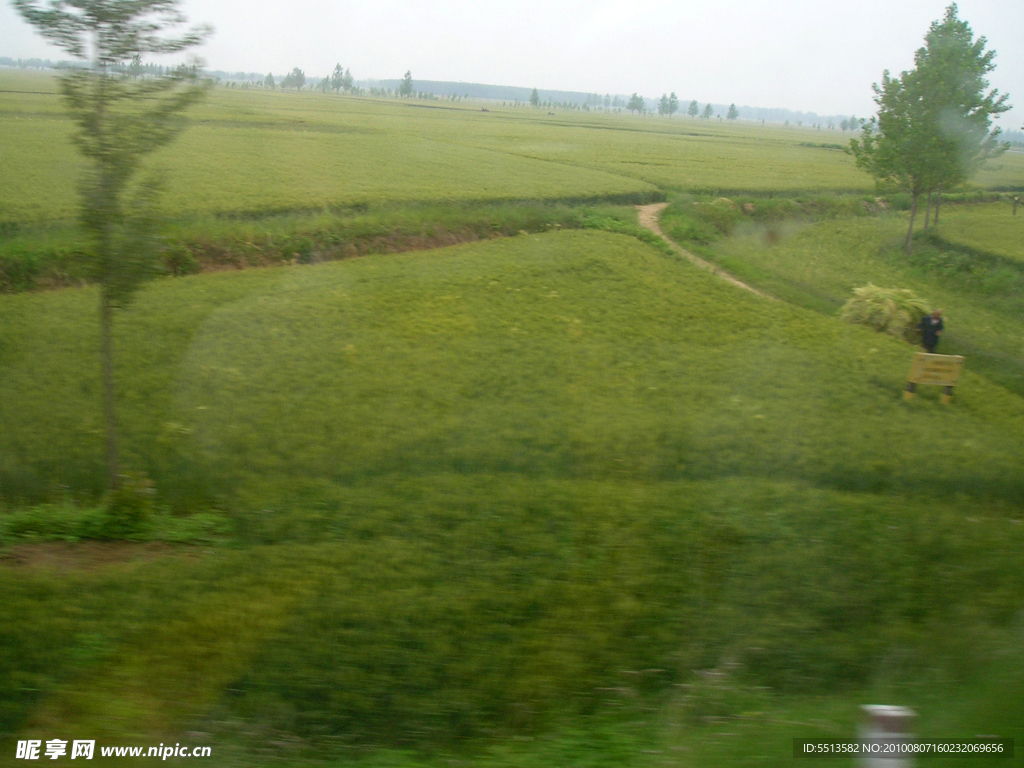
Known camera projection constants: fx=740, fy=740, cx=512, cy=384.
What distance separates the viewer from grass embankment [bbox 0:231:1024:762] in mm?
4859

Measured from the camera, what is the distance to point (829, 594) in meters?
6.32

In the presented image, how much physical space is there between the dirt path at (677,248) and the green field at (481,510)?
4.80 ft

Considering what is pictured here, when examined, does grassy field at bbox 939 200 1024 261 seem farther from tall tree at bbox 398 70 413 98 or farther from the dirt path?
tall tree at bbox 398 70 413 98

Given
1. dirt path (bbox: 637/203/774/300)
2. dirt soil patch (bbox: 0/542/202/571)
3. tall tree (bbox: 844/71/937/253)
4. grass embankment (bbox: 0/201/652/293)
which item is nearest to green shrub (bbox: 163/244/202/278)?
grass embankment (bbox: 0/201/652/293)

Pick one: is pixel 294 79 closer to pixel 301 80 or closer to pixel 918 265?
pixel 301 80

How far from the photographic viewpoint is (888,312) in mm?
18156

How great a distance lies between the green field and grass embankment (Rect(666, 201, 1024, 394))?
36cm

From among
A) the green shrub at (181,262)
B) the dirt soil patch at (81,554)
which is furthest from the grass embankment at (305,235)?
the dirt soil patch at (81,554)

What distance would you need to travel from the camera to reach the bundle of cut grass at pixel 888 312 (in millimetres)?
18062

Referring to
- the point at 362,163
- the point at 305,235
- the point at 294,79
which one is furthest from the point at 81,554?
the point at 294,79

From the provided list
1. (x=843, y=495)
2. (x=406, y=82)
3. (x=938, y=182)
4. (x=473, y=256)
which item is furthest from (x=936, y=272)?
(x=406, y=82)

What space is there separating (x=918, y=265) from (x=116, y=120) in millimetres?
26221

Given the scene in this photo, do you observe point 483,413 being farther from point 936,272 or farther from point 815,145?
point 815,145

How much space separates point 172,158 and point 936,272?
28110mm
